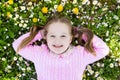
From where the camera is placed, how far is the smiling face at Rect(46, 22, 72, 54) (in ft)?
9.39

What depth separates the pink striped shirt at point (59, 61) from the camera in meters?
3.10

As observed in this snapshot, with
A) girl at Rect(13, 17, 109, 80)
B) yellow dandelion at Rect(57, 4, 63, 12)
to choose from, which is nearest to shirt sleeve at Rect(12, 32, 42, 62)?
girl at Rect(13, 17, 109, 80)

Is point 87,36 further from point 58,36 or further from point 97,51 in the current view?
point 58,36

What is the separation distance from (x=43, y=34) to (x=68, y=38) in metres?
0.23

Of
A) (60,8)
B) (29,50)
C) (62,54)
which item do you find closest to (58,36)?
(62,54)

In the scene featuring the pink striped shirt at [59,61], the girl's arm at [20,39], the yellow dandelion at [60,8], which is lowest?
the pink striped shirt at [59,61]

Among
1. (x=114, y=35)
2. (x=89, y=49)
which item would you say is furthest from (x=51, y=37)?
(x=114, y=35)

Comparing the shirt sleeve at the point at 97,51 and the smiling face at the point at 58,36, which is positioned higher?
the smiling face at the point at 58,36

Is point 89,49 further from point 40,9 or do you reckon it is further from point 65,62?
point 40,9

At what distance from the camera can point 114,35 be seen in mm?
3479

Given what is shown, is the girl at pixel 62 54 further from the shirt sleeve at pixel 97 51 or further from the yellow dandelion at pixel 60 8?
the yellow dandelion at pixel 60 8

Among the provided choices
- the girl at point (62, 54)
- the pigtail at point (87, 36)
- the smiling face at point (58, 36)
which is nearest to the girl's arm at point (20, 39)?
the girl at point (62, 54)

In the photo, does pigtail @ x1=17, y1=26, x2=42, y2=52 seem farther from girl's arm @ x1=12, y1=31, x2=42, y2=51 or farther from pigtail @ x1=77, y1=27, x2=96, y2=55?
pigtail @ x1=77, y1=27, x2=96, y2=55

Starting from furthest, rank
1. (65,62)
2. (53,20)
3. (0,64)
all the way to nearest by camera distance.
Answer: (0,64)
(65,62)
(53,20)
